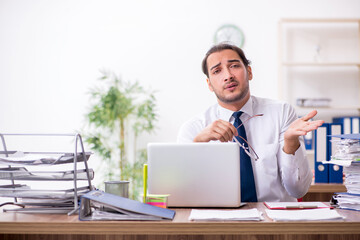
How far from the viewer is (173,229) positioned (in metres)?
1.27

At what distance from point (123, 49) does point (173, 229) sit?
3.21 meters

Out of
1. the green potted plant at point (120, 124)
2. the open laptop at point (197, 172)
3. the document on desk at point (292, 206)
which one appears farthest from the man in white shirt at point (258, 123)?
the green potted plant at point (120, 124)

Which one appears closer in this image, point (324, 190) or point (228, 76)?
point (228, 76)

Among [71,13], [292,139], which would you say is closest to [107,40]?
[71,13]

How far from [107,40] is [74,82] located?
56 cm

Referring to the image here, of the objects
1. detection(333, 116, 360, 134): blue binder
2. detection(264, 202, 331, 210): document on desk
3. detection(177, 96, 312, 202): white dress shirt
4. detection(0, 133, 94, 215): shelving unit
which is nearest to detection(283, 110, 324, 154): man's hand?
detection(177, 96, 312, 202): white dress shirt

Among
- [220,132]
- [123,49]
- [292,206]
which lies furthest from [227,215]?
[123,49]

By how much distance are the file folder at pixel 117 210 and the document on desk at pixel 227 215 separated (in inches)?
3.4

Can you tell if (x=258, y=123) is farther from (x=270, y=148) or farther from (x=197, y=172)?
(x=197, y=172)

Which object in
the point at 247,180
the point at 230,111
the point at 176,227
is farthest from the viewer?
the point at 230,111

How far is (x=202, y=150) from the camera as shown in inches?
59.1

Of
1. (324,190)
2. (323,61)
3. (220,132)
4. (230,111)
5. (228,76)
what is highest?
(323,61)

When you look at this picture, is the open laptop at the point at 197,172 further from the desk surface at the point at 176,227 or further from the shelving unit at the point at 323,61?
the shelving unit at the point at 323,61

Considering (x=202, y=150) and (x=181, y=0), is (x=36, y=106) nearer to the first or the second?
(x=181, y=0)
